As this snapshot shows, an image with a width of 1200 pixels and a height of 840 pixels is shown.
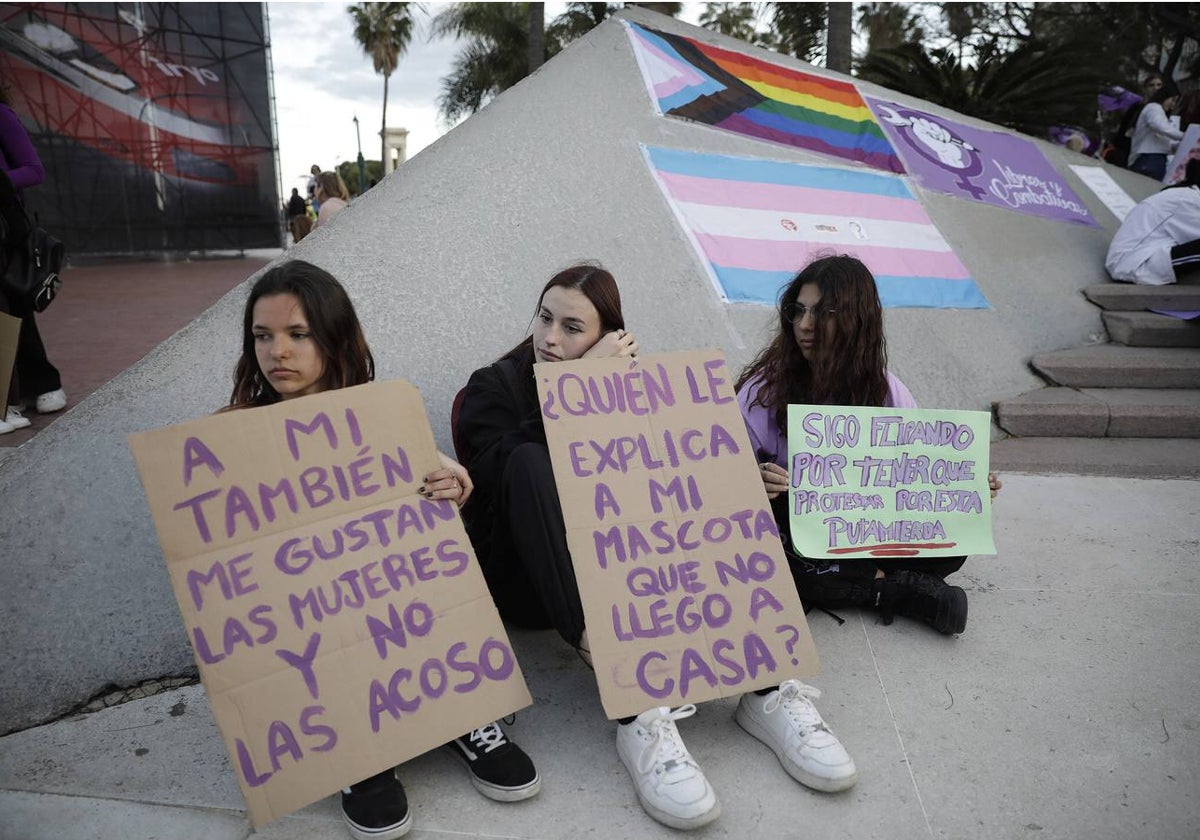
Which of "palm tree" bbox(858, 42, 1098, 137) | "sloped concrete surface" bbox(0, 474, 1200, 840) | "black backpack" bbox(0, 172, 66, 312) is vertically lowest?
"sloped concrete surface" bbox(0, 474, 1200, 840)

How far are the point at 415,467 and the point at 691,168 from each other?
10.2ft

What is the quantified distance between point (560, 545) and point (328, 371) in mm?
757

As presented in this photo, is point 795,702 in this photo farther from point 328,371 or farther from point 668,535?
point 328,371

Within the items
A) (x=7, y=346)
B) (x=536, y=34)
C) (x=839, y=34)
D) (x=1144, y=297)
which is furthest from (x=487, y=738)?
(x=536, y=34)

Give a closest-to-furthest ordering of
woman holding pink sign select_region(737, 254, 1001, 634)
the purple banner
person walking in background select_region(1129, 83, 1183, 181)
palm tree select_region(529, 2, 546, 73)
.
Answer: woman holding pink sign select_region(737, 254, 1001, 634), the purple banner, person walking in background select_region(1129, 83, 1183, 181), palm tree select_region(529, 2, 546, 73)

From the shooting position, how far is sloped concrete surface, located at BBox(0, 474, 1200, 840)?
165 cm

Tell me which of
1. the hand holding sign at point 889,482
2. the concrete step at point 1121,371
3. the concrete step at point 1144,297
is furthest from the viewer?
the concrete step at point 1144,297

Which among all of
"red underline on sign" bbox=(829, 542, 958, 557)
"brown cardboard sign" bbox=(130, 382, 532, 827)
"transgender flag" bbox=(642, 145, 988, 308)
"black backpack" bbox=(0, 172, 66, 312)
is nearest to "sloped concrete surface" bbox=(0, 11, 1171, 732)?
"transgender flag" bbox=(642, 145, 988, 308)

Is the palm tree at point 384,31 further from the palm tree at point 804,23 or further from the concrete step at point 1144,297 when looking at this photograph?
the concrete step at point 1144,297

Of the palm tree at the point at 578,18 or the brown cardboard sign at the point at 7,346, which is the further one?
the palm tree at the point at 578,18

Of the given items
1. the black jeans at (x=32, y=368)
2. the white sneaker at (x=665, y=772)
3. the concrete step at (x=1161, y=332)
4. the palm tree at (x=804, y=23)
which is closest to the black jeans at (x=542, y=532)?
the white sneaker at (x=665, y=772)

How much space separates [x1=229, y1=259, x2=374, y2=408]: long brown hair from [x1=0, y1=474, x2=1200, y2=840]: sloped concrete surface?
2.76 ft

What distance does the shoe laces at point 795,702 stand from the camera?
6.03 feet

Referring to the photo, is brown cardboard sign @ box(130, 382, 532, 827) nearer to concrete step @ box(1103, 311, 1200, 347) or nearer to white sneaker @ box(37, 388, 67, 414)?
white sneaker @ box(37, 388, 67, 414)
